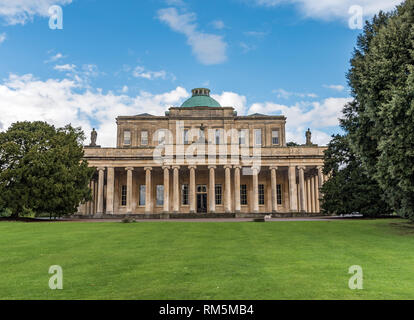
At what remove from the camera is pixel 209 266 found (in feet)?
34.7

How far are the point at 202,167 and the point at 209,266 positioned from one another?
37205 millimetres

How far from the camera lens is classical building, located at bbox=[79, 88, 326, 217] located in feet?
150

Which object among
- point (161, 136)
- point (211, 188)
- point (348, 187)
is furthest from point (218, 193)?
point (348, 187)

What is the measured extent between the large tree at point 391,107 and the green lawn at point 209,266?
10.1ft

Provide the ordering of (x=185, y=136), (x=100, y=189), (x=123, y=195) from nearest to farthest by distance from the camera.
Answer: (x=100, y=189) < (x=123, y=195) < (x=185, y=136)

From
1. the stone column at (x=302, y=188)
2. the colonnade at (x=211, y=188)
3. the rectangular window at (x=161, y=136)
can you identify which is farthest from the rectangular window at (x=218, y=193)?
the stone column at (x=302, y=188)

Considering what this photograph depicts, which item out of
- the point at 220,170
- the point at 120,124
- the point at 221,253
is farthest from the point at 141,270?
the point at 120,124

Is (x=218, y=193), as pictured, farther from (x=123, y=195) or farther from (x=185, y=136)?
(x=123, y=195)

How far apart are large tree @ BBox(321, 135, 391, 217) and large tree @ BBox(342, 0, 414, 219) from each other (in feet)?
37.5

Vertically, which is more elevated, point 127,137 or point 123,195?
point 127,137

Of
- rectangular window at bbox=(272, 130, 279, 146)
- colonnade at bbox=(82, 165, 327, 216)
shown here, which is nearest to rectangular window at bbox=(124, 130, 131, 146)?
colonnade at bbox=(82, 165, 327, 216)

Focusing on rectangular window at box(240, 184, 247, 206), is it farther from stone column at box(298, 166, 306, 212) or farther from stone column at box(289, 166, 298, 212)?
stone column at box(298, 166, 306, 212)

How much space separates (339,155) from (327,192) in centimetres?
410
